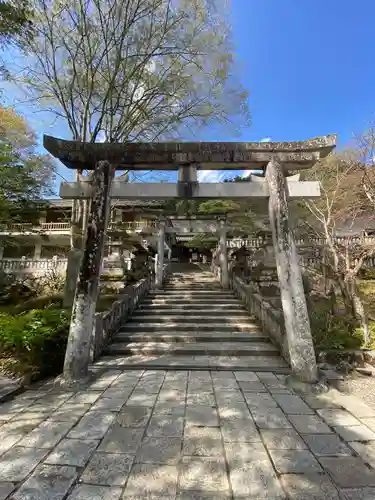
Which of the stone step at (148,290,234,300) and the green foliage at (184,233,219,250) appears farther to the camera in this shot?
the green foliage at (184,233,219,250)

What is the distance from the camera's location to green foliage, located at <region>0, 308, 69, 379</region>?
429 cm

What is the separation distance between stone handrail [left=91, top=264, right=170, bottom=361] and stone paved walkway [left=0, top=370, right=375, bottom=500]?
1.32m

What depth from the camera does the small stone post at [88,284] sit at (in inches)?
157

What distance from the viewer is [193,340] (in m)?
6.10

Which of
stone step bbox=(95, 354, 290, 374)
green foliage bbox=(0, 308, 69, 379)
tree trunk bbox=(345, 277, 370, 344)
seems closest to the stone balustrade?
green foliage bbox=(0, 308, 69, 379)

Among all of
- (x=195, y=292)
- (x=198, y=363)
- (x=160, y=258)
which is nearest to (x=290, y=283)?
(x=198, y=363)

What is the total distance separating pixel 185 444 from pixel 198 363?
7.99ft

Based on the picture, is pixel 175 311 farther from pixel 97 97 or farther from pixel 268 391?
pixel 97 97

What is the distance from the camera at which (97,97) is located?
27.1ft

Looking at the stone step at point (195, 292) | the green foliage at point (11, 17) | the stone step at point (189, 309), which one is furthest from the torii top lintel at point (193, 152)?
the stone step at point (195, 292)

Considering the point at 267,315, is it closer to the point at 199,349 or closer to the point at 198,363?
the point at 199,349

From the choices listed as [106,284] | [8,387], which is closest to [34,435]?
[8,387]

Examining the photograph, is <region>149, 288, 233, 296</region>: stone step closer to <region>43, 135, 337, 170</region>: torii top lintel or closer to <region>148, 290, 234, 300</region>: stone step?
<region>148, 290, 234, 300</region>: stone step

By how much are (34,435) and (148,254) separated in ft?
33.3
